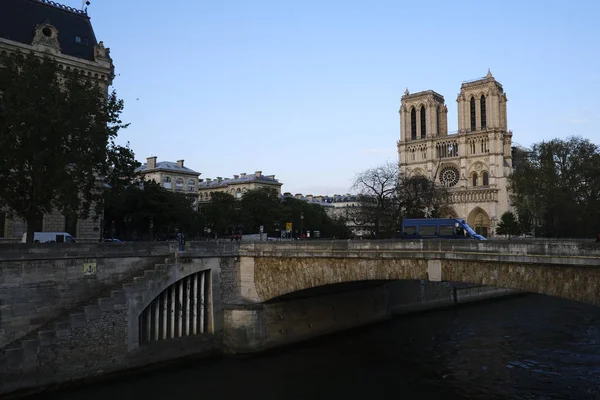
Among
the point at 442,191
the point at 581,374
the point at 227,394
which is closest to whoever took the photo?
the point at 227,394

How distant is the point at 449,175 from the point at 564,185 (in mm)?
59193

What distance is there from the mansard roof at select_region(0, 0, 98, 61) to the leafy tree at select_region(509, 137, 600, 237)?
169 ft

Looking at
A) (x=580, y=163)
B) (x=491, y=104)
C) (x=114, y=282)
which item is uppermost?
(x=491, y=104)

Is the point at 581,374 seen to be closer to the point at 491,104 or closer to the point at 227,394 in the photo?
the point at 227,394

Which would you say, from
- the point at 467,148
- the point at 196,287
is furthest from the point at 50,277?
the point at 467,148

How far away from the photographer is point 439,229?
41.4 m

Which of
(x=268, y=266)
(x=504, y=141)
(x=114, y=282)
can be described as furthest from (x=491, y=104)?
(x=114, y=282)

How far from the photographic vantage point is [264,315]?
31.8 meters

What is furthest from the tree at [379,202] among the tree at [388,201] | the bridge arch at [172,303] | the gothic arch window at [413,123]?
the gothic arch window at [413,123]

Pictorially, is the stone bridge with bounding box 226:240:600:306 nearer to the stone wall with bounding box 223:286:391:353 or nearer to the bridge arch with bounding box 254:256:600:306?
the bridge arch with bounding box 254:256:600:306

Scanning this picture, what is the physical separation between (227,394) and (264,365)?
4.96 metres

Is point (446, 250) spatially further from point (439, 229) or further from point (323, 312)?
point (439, 229)

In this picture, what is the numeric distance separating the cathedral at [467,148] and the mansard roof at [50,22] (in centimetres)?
7028

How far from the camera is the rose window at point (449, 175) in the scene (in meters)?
120
